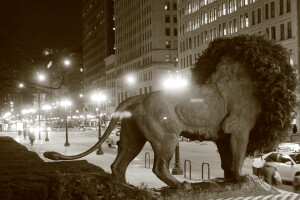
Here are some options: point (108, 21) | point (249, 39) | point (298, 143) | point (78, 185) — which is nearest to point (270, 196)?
Result: point (249, 39)

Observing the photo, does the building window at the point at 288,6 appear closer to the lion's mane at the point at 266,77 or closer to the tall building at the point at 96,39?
the lion's mane at the point at 266,77

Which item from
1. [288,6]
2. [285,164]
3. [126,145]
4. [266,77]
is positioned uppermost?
[288,6]

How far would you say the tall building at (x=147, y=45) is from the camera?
112750mm

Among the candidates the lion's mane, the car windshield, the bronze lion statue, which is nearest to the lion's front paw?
the bronze lion statue

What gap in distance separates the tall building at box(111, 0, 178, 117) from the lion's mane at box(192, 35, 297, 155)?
96608 millimetres

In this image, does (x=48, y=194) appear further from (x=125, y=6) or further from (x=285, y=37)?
(x=125, y=6)

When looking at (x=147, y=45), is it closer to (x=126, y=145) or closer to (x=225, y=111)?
(x=225, y=111)

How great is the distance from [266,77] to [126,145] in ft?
9.59

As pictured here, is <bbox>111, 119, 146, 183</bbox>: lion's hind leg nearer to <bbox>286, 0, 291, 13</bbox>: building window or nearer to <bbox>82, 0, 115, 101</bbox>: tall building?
<bbox>286, 0, 291, 13</bbox>: building window

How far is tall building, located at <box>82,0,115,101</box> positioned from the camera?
159 meters

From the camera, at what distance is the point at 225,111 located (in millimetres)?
9070

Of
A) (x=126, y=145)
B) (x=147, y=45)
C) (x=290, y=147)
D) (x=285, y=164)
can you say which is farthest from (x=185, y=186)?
(x=147, y=45)

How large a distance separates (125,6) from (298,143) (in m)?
113

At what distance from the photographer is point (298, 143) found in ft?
96.1
